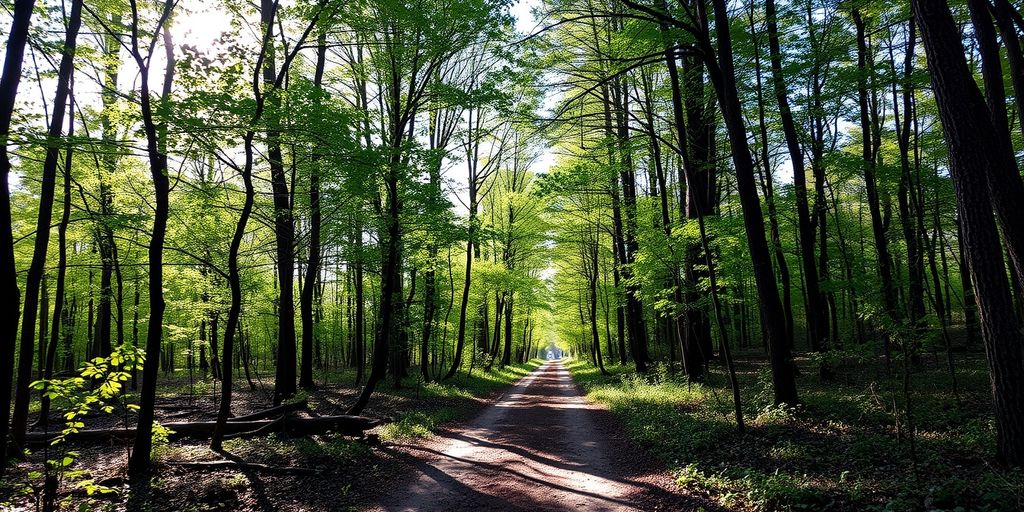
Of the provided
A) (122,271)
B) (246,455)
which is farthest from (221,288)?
(246,455)

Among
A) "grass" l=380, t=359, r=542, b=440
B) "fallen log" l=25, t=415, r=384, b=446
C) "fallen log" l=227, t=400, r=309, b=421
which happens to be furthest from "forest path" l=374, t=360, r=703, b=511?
"fallen log" l=227, t=400, r=309, b=421

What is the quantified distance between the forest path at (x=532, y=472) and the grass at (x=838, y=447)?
0.59 meters

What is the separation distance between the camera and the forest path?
623cm

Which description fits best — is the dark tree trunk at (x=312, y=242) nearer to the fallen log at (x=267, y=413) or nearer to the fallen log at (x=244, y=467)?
the fallen log at (x=267, y=413)

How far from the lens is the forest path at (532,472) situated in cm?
623

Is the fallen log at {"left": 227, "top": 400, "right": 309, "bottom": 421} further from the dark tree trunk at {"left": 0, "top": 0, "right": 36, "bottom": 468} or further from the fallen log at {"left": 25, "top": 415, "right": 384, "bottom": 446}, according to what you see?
the dark tree trunk at {"left": 0, "top": 0, "right": 36, "bottom": 468}

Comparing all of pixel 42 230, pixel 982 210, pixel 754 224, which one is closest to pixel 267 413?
pixel 42 230

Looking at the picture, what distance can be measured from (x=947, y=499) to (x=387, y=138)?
13370 mm

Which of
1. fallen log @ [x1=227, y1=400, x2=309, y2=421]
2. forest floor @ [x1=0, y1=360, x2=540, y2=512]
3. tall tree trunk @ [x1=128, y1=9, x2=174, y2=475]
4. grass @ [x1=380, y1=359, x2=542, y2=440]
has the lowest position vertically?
grass @ [x1=380, y1=359, x2=542, y2=440]

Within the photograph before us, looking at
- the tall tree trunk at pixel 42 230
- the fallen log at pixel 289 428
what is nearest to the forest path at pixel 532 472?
the fallen log at pixel 289 428

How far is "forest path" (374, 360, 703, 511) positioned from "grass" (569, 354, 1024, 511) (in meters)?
0.59

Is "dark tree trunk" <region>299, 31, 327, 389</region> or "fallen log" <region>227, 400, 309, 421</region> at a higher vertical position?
"dark tree trunk" <region>299, 31, 327, 389</region>

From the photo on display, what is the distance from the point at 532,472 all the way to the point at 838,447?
482 centimetres

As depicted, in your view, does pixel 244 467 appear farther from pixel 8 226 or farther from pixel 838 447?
pixel 838 447
